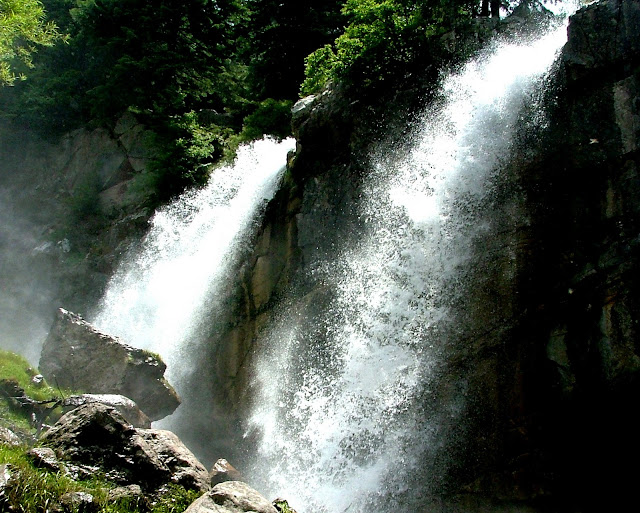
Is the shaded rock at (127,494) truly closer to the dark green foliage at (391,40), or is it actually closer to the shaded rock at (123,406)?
the shaded rock at (123,406)

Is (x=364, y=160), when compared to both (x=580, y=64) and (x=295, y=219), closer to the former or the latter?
(x=295, y=219)

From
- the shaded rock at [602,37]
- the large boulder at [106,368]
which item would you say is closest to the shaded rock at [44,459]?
the large boulder at [106,368]

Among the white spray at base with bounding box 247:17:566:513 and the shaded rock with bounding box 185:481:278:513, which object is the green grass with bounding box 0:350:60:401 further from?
the shaded rock with bounding box 185:481:278:513

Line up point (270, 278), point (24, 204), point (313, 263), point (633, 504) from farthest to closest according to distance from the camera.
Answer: point (24, 204) → point (270, 278) → point (313, 263) → point (633, 504)

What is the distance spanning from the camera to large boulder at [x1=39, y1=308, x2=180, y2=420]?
40.5 ft

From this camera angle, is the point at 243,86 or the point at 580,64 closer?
the point at 580,64

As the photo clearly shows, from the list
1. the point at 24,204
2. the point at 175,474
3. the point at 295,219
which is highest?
the point at 24,204

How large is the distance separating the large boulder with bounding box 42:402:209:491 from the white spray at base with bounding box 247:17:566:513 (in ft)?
11.0

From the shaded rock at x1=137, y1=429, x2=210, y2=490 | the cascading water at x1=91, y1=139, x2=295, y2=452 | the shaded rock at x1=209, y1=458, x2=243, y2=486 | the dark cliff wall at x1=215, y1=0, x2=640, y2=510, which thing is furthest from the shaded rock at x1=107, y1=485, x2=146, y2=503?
the cascading water at x1=91, y1=139, x2=295, y2=452

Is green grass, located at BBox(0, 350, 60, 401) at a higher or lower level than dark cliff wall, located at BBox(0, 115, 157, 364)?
lower

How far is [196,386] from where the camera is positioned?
14.4 metres

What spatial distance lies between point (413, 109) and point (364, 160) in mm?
1695

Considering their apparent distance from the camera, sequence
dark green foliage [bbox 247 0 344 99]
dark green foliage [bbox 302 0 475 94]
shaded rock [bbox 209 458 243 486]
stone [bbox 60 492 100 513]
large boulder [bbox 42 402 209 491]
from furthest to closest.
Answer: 1. dark green foliage [bbox 247 0 344 99]
2. dark green foliage [bbox 302 0 475 94]
3. shaded rock [bbox 209 458 243 486]
4. large boulder [bbox 42 402 209 491]
5. stone [bbox 60 492 100 513]

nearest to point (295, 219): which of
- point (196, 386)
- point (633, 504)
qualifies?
point (196, 386)
